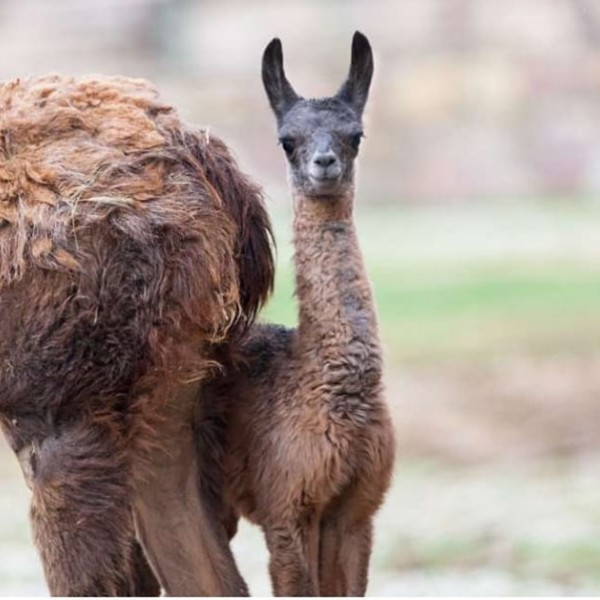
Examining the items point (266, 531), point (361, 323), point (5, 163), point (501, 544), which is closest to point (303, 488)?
point (266, 531)

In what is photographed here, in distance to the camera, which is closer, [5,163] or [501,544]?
[5,163]

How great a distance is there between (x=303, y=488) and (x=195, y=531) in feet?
1.38

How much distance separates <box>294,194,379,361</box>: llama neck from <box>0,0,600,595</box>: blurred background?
14.8 ft

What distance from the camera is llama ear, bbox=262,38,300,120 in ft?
19.0

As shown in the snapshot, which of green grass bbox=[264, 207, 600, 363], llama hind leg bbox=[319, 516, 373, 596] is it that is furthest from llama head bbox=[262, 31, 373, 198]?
green grass bbox=[264, 207, 600, 363]

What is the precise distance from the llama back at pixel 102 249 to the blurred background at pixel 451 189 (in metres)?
5.08

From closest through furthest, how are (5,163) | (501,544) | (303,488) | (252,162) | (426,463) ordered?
1. (5,163)
2. (303,488)
3. (501,544)
4. (426,463)
5. (252,162)

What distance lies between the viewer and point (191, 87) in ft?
62.2

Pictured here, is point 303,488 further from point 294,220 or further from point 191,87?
point 191,87

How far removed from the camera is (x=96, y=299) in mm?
4812

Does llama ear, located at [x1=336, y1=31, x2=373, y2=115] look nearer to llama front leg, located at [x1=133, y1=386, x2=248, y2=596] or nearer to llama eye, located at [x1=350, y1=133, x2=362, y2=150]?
llama eye, located at [x1=350, y1=133, x2=362, y2=150]

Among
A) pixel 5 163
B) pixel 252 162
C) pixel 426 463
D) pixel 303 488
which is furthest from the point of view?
pixel 252 162

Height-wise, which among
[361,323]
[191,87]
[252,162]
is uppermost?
[191,87]

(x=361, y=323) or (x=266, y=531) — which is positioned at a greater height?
(x=361, y=323)
